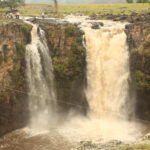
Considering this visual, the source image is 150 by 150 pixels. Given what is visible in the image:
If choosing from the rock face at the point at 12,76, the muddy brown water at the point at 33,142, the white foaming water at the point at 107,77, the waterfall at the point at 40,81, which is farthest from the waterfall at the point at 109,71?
the rock face at the point at 12,76

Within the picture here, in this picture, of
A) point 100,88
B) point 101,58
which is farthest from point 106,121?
point 101,58

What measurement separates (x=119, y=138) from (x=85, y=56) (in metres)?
10.1

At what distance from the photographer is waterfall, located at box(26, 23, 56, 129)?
33.3 m

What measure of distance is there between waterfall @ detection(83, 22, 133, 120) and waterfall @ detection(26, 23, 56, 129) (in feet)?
→ 14.5

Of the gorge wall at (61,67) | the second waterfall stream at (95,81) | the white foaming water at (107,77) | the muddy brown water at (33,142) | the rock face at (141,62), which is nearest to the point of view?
the muddy brown water at (33,142)

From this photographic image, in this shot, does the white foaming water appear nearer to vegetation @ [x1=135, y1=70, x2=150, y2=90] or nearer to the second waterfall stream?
the second waterfall stream

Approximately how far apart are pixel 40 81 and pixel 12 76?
3583 millimetres

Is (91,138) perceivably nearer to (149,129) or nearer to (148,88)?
(149,129)

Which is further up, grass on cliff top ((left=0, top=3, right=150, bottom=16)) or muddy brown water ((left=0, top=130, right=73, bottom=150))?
grass on cliff top ((left=0, top=3, right=150, bottom=16))

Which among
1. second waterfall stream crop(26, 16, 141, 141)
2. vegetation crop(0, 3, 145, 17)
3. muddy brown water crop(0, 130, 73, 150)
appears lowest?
muddy brown water crop(0, 130, 73, 150)

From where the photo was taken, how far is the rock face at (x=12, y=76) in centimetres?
3117

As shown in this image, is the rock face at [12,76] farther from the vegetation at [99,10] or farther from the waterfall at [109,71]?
the vegetation at [99,10]

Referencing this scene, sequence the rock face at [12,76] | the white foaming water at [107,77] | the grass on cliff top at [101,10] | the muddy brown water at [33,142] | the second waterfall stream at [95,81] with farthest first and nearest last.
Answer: the grass on cliff top at [101,10], the white foaming water at [107,77], the second waterfall stream at [95,81], the rock face at [12,76], the muddy brown water at [33,142]

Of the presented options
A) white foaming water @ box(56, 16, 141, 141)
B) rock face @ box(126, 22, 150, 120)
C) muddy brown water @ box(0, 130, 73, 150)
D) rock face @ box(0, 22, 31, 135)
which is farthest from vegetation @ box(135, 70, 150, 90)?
rock face @ box(0, 22, 31, 135)
